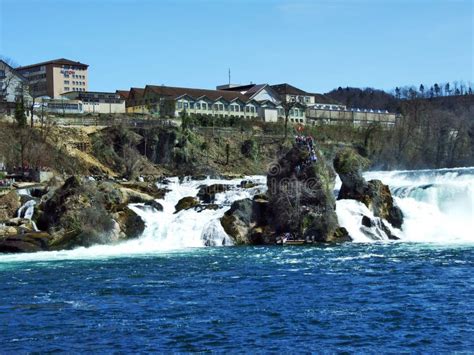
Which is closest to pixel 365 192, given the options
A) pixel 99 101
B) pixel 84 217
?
pixel 84 217

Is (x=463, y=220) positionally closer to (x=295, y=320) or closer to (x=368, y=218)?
(x=368, y=218)

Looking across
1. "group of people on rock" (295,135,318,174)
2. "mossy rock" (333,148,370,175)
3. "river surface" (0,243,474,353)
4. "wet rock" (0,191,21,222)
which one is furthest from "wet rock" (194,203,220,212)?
"wet rock" (0,191,21,222)

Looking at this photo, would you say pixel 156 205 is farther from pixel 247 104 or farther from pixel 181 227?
pixel 247 104

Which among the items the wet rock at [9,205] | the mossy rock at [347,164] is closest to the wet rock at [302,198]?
the mossy rock at [347,164]

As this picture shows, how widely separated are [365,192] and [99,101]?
2580 inches

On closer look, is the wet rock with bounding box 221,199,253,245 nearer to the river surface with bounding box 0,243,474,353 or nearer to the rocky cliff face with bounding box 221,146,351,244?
the rocky cliff face with bounding box 221,146,351,244

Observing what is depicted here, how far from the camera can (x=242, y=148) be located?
310ft

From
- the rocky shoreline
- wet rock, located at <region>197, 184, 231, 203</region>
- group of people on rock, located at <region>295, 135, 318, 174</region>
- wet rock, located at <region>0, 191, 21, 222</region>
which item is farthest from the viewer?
wet rock, located at <region>197, 184, 231, 203</region>

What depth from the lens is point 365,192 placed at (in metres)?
54.8

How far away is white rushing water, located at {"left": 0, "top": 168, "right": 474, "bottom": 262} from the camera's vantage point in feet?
163

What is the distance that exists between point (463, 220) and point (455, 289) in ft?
84.7

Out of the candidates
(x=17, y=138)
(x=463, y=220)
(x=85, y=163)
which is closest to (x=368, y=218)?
(x=463, y=220)

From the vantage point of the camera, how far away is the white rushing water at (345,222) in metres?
49.8

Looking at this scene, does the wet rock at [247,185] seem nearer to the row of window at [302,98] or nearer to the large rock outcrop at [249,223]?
the large rock outcrop at [249,223]
